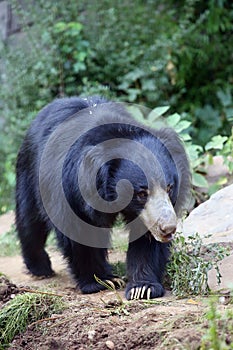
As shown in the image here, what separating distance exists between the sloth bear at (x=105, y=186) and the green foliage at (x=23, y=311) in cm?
62

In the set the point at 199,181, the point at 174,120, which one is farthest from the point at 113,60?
the point at 199,181

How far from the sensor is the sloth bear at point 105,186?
390 cm

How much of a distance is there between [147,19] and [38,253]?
14.9ft

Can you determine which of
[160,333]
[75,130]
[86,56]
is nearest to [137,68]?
[86,56]

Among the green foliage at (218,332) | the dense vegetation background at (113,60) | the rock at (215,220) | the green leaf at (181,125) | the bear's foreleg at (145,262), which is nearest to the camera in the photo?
the green foliage at (218,332)

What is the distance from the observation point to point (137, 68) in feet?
28.5

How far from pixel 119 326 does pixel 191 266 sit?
0.88m

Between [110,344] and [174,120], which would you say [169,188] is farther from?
[174,120]

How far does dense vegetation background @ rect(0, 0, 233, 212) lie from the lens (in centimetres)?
862

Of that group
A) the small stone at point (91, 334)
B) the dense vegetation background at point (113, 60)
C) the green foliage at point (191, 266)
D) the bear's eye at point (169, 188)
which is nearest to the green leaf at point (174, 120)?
the dense vegetation background at point (113, 60)

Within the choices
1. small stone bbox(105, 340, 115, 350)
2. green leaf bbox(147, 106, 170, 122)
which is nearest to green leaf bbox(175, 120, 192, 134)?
green leaf bbox(147, 106, 170, 122)

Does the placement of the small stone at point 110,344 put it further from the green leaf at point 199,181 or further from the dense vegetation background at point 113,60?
the dense vegetation background at point 113,60

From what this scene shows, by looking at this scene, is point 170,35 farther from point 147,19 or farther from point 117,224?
point 117,224

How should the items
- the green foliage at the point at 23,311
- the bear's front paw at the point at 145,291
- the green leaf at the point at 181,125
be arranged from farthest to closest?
the green leaf at the point at 181,125 < the bear's front paw at the point at 145,291 < the green foliage at the point at 23,311
